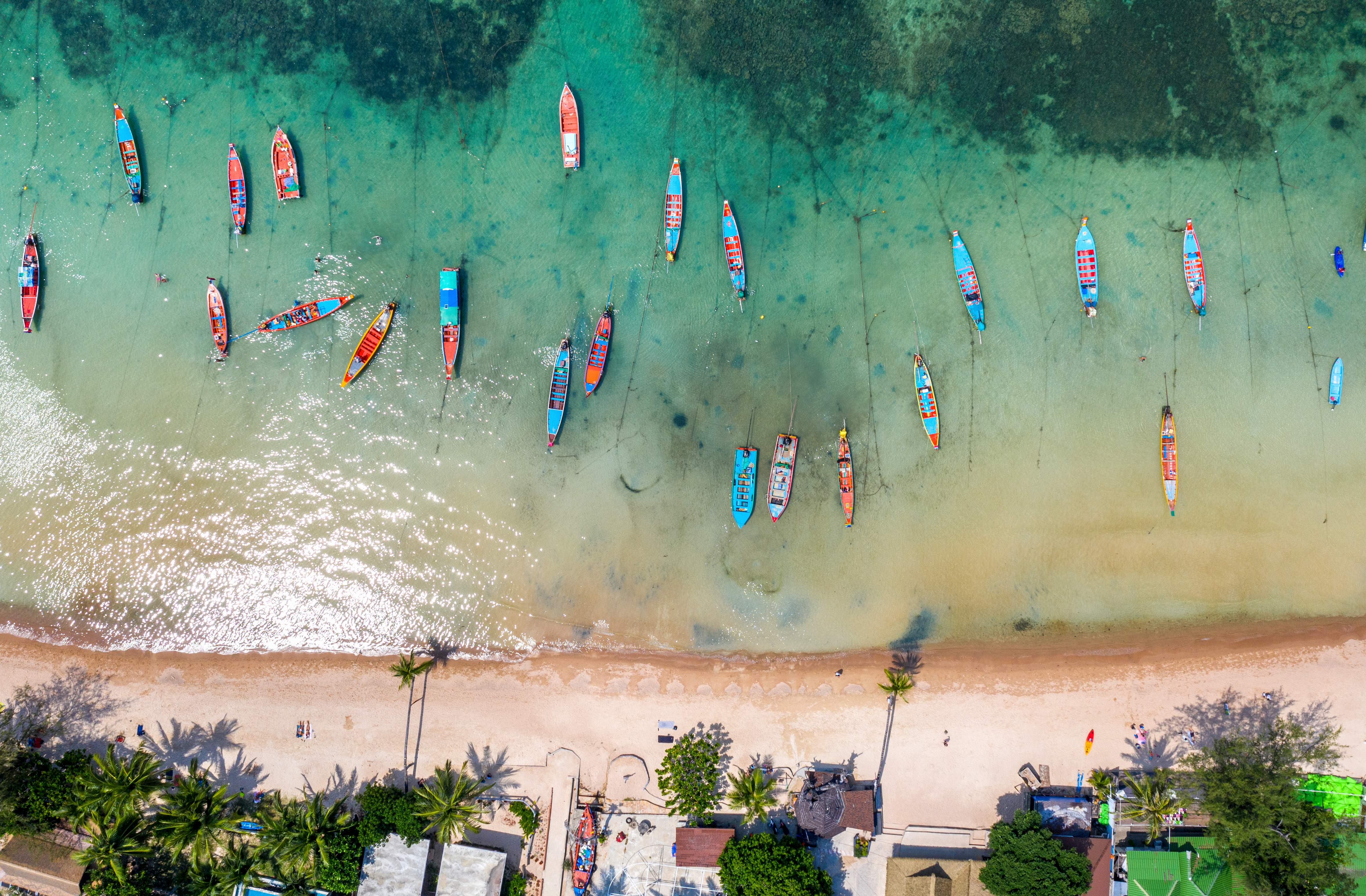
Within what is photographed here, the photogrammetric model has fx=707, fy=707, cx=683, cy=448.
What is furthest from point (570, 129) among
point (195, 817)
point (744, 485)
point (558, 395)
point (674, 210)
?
point (195, 817)

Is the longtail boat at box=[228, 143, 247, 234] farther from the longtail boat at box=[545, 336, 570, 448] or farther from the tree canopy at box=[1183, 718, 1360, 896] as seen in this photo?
the tree canopy at box=[1183, 718, 1360, 896]

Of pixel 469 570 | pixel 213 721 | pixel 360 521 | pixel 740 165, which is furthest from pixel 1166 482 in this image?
pixel 213 721

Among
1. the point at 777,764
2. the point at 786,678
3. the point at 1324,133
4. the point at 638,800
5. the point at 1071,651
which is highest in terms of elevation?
the point at 1324,133

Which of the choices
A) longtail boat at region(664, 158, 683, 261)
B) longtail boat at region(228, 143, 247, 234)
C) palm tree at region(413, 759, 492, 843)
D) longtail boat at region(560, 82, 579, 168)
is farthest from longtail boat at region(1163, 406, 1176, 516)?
longtail boat at region(228, 143, 247, 234)

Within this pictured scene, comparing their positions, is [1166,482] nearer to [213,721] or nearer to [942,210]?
[942,210]

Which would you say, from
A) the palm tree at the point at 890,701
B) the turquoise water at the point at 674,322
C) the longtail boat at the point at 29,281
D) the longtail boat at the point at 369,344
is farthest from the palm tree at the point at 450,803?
the longtail boat at the point at 29,281

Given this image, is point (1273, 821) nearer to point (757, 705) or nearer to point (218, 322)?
point (757, 705)
